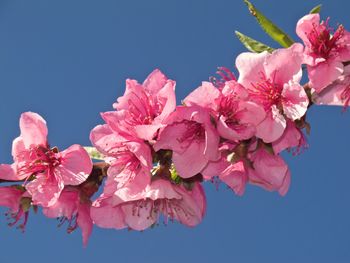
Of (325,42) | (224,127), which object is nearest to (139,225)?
(224,127)

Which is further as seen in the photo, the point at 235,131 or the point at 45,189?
the point at 45,189

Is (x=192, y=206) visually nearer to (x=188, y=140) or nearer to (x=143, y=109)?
(x=188, y=140)

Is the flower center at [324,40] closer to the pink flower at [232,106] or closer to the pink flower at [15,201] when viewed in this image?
the pink flower at [232,106]

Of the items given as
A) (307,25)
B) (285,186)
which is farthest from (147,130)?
(307,25)

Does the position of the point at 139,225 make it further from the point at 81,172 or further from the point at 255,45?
the point at 255,45

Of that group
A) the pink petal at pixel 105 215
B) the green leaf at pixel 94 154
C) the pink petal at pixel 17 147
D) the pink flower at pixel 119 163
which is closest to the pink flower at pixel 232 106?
the pink flower at pixel 119 163

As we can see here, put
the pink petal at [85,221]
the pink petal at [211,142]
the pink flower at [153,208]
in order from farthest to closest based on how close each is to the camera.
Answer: the pink petal at [85,221]
the pink flower at [153,208]
the pink petal at [211,142]
